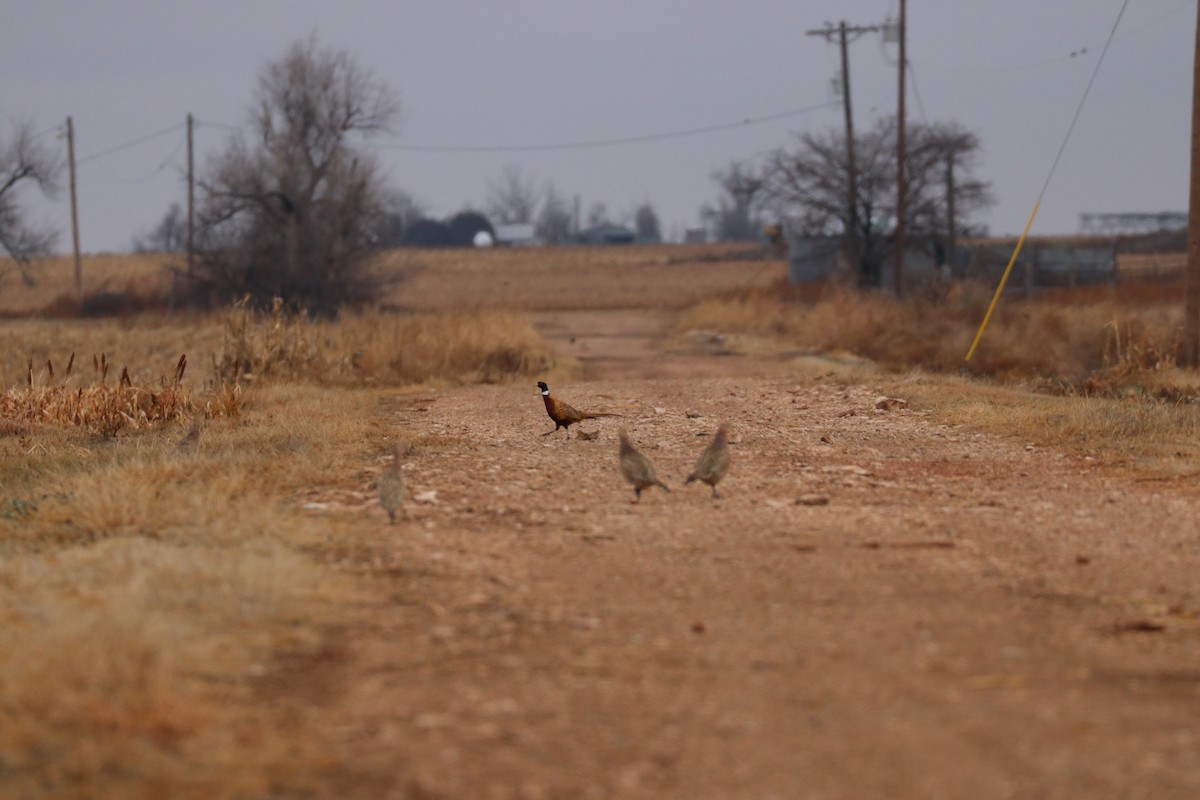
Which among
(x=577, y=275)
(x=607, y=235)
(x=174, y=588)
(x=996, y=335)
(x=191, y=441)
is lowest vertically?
(x=174, y=588)

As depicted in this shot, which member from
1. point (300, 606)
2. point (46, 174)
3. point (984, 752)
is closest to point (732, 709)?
point (984, 752)

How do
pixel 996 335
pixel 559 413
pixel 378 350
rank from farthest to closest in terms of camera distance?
pixel 996 335 → pixel 378 350 → pixel 559 413

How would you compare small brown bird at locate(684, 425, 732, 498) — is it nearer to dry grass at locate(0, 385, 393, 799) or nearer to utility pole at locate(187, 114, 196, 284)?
dry grass at locate(0, 385, 393, 799)

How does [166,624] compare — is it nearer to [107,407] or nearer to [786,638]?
[786,638]

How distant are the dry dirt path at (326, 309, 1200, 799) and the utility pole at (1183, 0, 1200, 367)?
10.2 m

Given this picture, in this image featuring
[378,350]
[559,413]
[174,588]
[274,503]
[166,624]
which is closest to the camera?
[166,624]

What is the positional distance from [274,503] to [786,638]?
142 inches

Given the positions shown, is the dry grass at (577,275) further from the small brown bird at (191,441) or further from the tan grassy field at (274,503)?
the small brown bird at (191,441)

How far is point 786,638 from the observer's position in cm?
522

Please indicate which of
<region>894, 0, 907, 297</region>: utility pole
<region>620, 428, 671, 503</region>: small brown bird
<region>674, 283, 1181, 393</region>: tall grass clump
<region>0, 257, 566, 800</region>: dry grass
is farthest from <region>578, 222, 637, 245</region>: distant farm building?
<region>620, 428, 671, 503</region>: small brown bird

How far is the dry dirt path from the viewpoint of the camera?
3.96 metres

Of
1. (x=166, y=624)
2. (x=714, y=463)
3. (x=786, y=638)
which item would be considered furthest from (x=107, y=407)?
(x=786, y=638)

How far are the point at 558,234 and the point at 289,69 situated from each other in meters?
104

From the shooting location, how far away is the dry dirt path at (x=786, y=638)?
3965 millimetres
